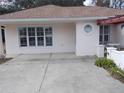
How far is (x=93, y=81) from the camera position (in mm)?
6758

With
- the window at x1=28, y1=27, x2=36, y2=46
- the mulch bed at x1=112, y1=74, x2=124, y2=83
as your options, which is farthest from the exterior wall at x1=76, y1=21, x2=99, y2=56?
the mulch bed at x1=112, y1=74, x2=124, y2=83

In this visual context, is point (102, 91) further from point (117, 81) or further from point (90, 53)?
point (90, 53)

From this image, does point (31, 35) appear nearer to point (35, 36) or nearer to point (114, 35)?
point (35, 36)

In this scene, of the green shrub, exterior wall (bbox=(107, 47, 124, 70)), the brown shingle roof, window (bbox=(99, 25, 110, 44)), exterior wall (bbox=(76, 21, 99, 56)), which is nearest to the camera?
exterior wall (bbox=(107, 47, 124, 70))

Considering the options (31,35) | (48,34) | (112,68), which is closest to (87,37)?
(48,34)

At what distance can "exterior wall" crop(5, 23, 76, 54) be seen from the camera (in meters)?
15.1

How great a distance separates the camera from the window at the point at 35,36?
590 inches

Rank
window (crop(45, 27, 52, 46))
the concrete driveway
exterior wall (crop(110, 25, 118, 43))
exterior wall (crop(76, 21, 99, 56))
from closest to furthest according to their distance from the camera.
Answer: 1. the concrete driveway
2. exterior wall (crop(76, 21, 99, 56))
3. exterior wall (crop(110, 25, 118, 43))
4. window (crop(45, 27, 52, 46))

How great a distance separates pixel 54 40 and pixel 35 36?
1665 mm

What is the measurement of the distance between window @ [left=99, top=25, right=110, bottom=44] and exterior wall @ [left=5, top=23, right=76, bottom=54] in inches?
91.4

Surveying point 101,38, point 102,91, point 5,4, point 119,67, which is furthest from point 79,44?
point 5,4

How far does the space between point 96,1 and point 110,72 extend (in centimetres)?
3205

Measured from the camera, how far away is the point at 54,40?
597 inches

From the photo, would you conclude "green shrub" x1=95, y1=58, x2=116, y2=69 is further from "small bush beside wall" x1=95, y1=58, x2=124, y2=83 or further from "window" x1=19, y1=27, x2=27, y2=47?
"window" x1=19, y1=27, x2=27, y2=47
